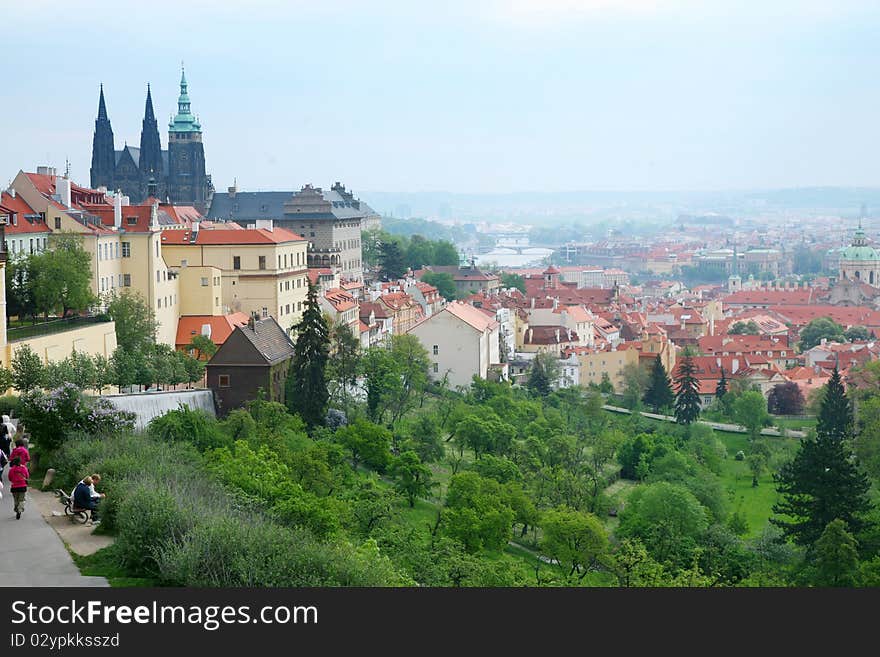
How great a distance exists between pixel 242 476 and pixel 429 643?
34.7ft

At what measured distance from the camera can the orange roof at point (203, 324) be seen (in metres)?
41.3

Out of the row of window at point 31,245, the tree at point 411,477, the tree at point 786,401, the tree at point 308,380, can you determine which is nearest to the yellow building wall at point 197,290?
the row of window at point 31,245

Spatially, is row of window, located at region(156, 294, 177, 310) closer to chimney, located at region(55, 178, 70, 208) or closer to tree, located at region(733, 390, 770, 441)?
chimney, located at region(55, 178, 70, 208)

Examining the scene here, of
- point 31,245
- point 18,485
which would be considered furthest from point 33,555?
point 31,245

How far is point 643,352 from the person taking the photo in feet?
250

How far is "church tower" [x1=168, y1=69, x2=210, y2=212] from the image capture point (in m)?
101

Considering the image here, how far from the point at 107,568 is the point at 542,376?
49.7 metres

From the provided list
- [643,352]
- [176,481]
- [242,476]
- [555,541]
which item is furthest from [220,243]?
[643,352]

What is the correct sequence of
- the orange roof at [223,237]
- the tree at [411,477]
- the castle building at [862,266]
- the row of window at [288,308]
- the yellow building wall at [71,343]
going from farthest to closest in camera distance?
1. the castle building at [862,266]
2. the row of window at [288,308]
3. the orange roof at [223,237]
4. the tree at [411,477]
5. the yellow building wall at [71,343]

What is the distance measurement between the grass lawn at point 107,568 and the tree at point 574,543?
15781 millimetres

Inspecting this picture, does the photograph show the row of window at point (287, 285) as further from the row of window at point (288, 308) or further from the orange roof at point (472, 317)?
the orange roof at point (472, 317)

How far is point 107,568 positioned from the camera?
575 inches

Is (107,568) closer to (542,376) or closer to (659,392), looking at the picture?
(542,376)

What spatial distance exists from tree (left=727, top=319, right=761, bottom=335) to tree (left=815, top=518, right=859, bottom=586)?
70.8 m
